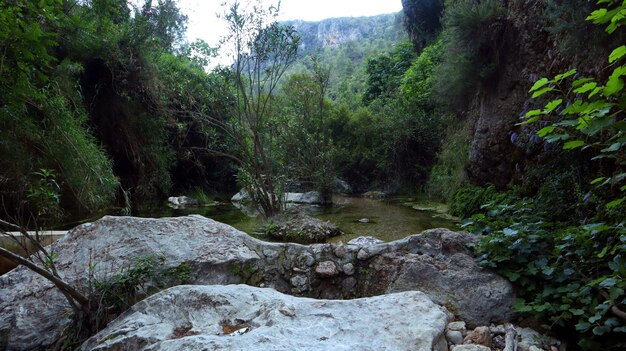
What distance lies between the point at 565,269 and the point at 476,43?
486cm

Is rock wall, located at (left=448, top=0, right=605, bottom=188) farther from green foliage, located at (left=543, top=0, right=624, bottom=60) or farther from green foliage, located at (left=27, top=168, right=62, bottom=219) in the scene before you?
green foliage, located at (left=27, top=168, right=62, bottom=219)

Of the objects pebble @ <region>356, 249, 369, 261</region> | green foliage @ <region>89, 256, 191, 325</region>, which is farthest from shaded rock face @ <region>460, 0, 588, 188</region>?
green foliage @ <region>89, 256, 191, 325</region>

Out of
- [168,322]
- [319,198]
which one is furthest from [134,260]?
[319,198]

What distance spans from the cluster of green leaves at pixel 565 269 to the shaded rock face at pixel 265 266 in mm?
135

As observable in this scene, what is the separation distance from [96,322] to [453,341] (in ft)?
6.31

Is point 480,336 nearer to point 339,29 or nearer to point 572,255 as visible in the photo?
point 572,255

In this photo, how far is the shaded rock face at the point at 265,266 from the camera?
2270 millimetres

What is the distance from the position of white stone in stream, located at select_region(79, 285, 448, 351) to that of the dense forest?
81 cm

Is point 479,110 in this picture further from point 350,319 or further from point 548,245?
point 350,319

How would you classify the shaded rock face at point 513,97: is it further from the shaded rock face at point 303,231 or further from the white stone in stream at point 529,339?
the white stone in stream at point 529,339

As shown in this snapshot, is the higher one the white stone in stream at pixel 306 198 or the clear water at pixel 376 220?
the clear water at pixel 376 220

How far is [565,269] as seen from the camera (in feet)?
6.79

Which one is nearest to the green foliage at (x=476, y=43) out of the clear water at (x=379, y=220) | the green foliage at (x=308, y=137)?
the clear water at (x=379, y=220)

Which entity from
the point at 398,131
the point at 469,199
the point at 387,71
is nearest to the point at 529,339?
the point at 469,199
